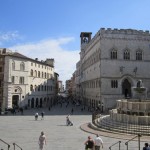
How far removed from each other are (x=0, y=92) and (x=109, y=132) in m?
34.2

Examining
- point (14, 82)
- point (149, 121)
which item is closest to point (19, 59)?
point (14, 82)

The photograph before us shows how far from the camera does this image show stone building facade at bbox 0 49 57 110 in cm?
5272

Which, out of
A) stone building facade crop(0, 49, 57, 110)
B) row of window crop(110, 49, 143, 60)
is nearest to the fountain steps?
row of window crop(110, 49, 143, 60)

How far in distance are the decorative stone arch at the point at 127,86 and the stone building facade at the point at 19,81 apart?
2125 centimetres

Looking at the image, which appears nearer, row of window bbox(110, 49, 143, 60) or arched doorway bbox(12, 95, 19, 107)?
row of window bbox(110, 49, 143, 60)

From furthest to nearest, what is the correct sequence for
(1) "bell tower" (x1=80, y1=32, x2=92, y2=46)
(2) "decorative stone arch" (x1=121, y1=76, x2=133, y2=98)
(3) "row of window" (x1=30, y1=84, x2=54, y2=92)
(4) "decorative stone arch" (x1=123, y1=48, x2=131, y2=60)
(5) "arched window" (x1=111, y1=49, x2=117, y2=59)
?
(1) "bell tower" (x1=80, y1=32, x2=92, y2=46)
(3) "row of window" (x1=30, y1=84, x2=54, y2=92)
(4) "decorative stone arch" (x1=123, y1=48, x2=131, y2=60)
(5) "arched window" (x1=111, y1=49, x2=117, y2=59)
(2) "decorative stone arch" (x1=121, y1=76, x2=133, y2=98)

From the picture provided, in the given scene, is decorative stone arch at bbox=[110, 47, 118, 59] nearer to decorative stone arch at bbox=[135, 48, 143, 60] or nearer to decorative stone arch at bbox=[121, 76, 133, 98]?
decorative stone arch at bbox=[135, 48, 143, 60]

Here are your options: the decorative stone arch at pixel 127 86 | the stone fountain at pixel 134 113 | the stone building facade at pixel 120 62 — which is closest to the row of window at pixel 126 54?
the stone building facade at pixel 120 62

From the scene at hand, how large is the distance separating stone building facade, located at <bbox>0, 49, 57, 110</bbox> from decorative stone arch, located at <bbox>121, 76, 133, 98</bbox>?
2125 centimetres

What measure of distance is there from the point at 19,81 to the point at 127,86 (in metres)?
22.5

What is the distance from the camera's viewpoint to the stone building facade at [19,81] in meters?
52.7

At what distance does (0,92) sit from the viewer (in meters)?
52.7

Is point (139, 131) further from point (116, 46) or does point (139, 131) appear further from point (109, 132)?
point (116, 46)

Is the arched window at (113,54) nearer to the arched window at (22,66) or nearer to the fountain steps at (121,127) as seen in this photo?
the arched window at (22,66)
